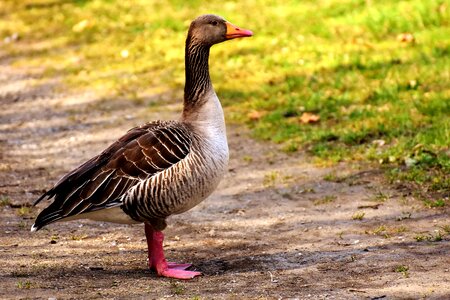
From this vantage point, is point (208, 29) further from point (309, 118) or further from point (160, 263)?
point (309, 118)

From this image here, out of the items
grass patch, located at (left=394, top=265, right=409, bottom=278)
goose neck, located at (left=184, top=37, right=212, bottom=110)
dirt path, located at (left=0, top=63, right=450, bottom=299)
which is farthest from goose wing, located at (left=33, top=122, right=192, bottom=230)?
grass patch, located at (left=394, top=265, right=409, bottom=278)

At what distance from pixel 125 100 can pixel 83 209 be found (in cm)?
580

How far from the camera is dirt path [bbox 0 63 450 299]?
18.4ft

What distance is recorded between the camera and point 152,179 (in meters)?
5.88

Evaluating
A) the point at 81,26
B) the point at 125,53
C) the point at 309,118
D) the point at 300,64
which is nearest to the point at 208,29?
the point at 309,118

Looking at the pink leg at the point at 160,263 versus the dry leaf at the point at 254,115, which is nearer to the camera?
the pink leg at the point at 160,263

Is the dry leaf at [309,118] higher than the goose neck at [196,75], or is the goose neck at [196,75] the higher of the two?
the goose neck at [196,75]

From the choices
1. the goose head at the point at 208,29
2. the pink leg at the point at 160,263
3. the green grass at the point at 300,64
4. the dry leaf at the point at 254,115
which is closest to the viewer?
the pink leg at the point at 160,263

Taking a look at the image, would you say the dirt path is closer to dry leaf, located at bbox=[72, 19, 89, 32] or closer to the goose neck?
the goose neck

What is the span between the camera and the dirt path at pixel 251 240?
5602 mm

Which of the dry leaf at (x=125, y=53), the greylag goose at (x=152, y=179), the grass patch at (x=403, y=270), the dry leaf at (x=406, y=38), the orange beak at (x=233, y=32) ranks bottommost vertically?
the grass patch at (x=403, y=270)

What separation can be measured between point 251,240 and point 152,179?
1.29 m

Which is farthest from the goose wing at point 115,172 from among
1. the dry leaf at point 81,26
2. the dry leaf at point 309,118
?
the dry leaf at point 81,26

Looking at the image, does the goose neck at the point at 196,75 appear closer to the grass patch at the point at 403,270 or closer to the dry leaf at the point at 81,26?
the grass patch at the point at 403,270
